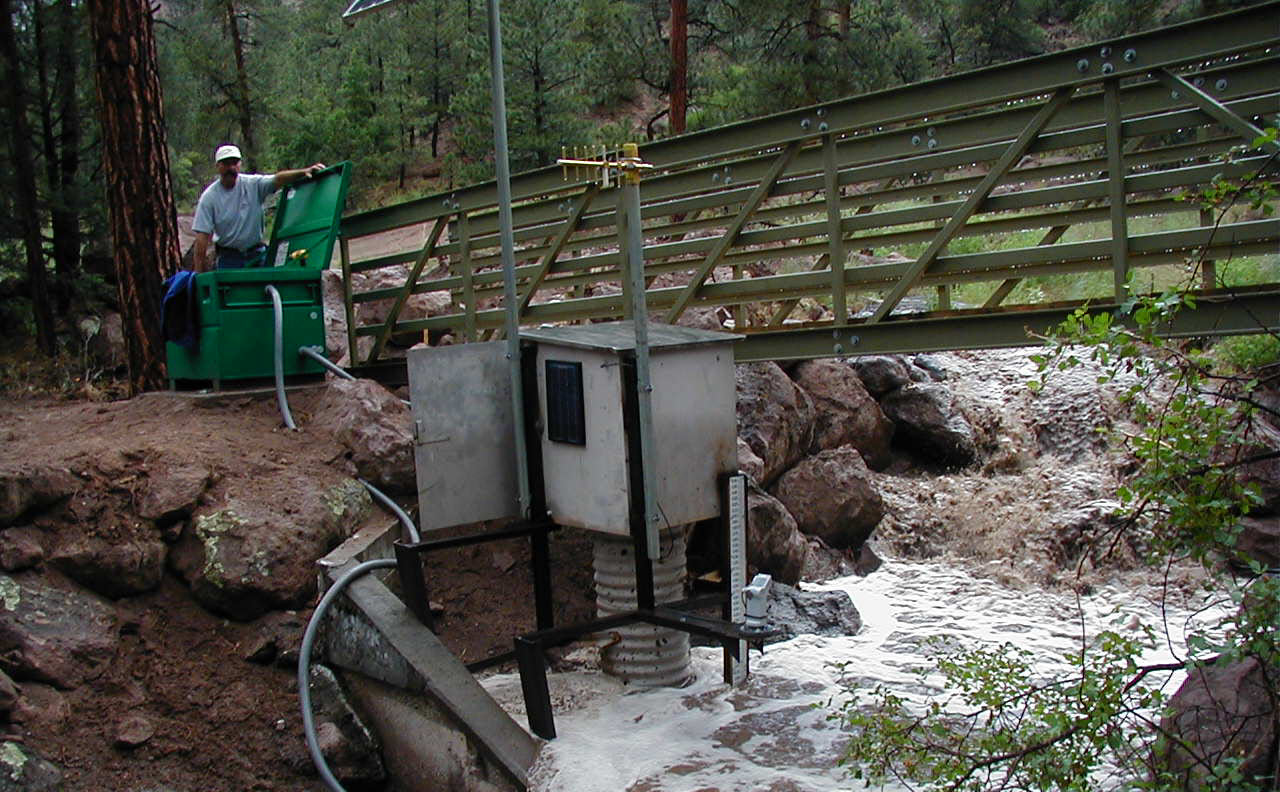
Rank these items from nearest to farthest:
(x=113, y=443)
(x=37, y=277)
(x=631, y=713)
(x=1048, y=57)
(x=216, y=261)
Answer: (x=1048, y=57)
(x=631, y=713)
(x=113, y=443)
(x=216, y=261)
(x=37, y=277)

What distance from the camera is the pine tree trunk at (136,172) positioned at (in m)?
9.55

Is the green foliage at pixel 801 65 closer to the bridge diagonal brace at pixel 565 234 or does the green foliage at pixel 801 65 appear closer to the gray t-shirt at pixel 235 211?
the bridge diagonal brace at pixel 565 234

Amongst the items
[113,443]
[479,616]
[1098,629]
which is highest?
[113,443]

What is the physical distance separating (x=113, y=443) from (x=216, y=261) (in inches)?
90.9

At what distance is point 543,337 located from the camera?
666 centimetres

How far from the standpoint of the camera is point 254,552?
6.74m

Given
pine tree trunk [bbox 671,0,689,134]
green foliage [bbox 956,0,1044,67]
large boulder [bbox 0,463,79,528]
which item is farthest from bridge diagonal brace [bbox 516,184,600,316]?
green foliage [bbox 956,0,1044,67]

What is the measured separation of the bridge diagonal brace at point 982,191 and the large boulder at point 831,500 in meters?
3.52

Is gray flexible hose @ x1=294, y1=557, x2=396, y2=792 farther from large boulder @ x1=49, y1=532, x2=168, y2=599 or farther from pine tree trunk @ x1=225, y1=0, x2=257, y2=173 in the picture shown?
pine tree trunk @ x1=225, y1=0, x2=257, y2=173

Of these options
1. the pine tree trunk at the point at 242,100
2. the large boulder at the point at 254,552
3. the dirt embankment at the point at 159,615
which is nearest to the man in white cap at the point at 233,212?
the dirt embankment at the point at 159,615

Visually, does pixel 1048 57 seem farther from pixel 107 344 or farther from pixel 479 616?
pixel 107 344

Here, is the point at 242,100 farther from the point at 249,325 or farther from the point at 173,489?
the point at 173,489

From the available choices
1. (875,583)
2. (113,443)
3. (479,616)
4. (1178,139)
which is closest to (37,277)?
(113,443)

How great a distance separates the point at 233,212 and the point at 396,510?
300 centimetres
